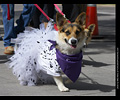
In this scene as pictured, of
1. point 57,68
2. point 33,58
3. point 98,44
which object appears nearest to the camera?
point 57,68

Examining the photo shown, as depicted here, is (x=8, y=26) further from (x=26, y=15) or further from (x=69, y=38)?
(x=69, y=38)

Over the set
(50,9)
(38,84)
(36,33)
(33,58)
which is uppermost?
(50,9)

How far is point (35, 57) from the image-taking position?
5.15 meters

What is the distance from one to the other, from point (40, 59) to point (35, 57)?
14 centimetres

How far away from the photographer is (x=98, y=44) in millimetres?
8719

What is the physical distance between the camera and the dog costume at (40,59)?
15.6ft

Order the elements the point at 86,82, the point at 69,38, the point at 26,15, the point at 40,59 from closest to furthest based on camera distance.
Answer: the point at 69,38 < the point at 40,59 < the point at 86,82 < the point at 26,15

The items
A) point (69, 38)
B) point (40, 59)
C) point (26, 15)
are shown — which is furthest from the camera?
point (26, 15)

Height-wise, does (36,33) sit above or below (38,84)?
above

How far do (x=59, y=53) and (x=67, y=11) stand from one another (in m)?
2.32

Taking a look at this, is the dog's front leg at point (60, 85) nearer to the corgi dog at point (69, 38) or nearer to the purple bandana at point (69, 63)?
the corgi dog at point (69, 38)

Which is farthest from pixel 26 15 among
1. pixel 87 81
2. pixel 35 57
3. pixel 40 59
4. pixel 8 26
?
pixel 87 81
